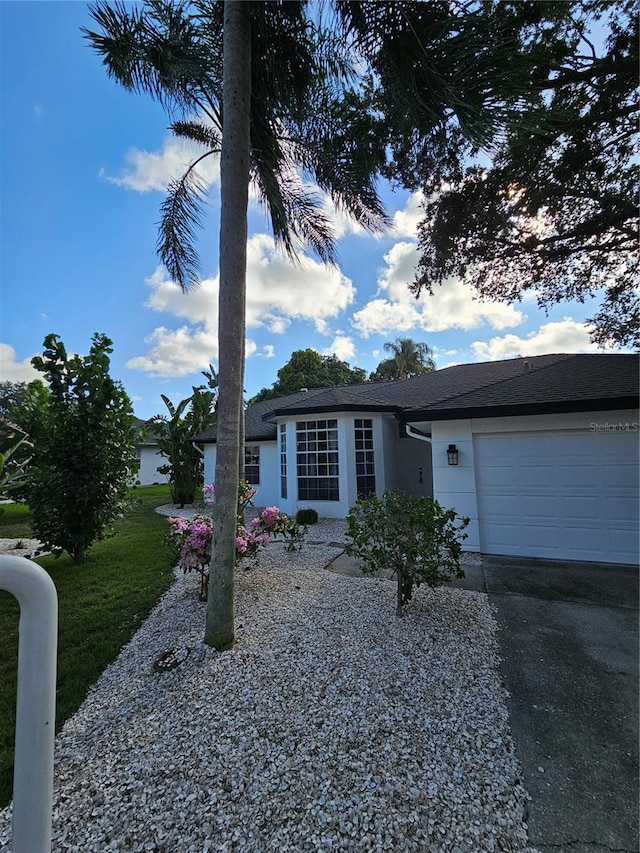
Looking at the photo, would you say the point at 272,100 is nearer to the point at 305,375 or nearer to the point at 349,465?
the point at 349,465

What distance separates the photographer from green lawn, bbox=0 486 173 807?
3250 mm

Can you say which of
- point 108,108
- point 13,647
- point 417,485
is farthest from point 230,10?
point 417,485

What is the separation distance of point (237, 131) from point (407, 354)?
28.7 m

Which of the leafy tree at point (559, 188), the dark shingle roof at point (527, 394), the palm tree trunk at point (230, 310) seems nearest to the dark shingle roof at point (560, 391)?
the dark shingle roof at point (527, 394)

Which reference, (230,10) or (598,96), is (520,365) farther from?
(230,10)

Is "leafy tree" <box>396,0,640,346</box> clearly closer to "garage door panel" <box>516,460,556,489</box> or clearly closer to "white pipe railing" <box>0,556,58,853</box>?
"garage door panel" <box>516,460,556,489</box>

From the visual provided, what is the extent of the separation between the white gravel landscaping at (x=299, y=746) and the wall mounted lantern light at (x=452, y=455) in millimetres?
3759

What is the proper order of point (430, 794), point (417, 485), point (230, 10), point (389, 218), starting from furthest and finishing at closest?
point (417, 485) → point (389, 218) → point (230, 10) → point (430, 794)

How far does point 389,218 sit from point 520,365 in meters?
9.04

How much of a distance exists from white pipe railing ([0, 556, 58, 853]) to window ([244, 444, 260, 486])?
13.3 metres

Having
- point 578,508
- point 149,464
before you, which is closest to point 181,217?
point 578,508

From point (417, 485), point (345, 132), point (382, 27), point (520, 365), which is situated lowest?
point (417, 485)

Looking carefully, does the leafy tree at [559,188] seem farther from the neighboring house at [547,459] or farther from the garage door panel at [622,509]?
the garage door panel at [622,509]

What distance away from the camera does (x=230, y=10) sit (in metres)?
4.01
